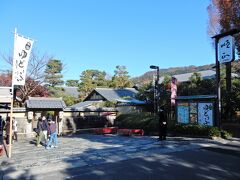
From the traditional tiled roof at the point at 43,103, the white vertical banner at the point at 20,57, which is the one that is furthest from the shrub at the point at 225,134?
the traditional tiled roof at the point at 43,103

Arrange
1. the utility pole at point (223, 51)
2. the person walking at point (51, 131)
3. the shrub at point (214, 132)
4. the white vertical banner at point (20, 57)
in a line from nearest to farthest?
the white vertical banner at point (20, 57) < the person walking at point (51, 131) < the utility pole at point (223, 51) < the shrub at point (214, 132)

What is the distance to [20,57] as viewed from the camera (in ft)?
43.7

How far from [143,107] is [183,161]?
20.0m

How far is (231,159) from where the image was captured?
10.9 metres

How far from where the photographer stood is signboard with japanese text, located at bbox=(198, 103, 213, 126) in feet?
56.2

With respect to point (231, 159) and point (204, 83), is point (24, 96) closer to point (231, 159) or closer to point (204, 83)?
point (204, 83)

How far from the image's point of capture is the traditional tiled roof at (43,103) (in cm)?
2695

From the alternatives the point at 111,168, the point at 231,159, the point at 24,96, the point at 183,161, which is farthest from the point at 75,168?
the point at 24,96

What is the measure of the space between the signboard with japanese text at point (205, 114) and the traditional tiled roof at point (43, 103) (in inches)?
556

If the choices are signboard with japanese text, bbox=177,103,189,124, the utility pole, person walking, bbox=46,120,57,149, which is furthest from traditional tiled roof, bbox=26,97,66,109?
the utility pole

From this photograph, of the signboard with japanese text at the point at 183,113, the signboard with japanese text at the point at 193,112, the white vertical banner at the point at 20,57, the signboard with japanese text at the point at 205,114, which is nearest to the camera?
the white vertical banner at the point at 20,57

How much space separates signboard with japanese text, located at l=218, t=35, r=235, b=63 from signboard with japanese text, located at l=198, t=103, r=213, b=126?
97.3 inches

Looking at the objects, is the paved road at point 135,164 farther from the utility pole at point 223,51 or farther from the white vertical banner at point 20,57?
the white vertical banner at point 20,57

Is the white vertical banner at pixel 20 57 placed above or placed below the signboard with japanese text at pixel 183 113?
above
